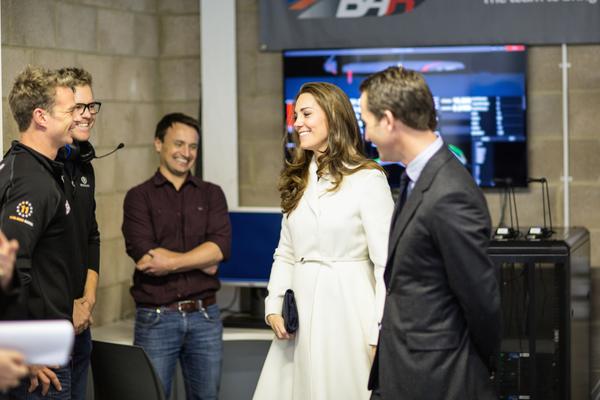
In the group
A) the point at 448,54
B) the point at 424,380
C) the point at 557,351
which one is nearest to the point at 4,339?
the point at 424,380

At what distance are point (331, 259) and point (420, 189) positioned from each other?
0.81 metres

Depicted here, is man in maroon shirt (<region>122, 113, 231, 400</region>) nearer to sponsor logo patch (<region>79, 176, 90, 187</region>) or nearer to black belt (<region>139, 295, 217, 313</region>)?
black belt (<region>139, 295, 217, 313</region>)

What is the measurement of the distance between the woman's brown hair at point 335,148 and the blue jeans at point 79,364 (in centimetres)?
89

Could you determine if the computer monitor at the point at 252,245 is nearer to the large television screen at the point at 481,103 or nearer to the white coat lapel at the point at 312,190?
the large television screen at the point at 481,103

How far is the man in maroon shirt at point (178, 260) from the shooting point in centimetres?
437

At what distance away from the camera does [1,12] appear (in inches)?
170

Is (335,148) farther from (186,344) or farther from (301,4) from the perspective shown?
(301,4)

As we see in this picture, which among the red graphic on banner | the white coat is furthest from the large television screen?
the white coat

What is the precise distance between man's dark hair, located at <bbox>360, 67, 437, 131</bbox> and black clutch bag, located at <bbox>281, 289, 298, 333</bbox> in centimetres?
98

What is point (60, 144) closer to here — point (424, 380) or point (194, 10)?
point (424, 380)

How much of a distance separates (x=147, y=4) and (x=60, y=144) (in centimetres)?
243

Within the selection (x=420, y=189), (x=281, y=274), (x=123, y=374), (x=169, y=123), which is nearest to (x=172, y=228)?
(x=169, y=123)

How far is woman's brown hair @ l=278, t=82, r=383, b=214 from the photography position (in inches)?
136

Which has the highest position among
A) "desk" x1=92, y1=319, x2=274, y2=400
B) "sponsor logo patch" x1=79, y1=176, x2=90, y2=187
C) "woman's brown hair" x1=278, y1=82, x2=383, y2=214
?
"woman's brown hair" x1=278, y1=82, x2=383, y2=214
